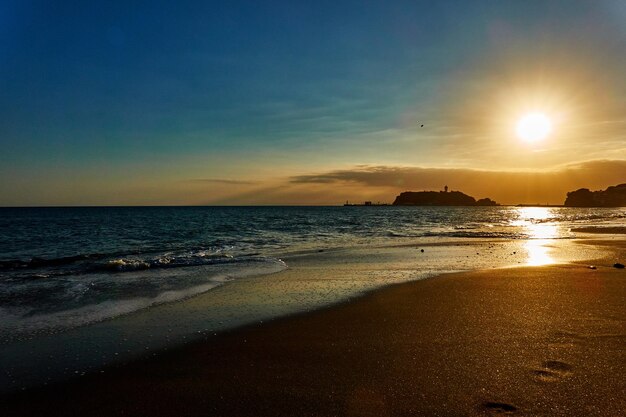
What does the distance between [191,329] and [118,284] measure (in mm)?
6934

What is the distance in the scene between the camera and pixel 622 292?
10.1m

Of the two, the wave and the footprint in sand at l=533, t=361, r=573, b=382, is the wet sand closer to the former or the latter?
the footprint in sand at l=533, t=361, r=573, b=382

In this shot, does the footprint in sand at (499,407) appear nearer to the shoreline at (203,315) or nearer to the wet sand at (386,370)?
the wet sand at (386,370)

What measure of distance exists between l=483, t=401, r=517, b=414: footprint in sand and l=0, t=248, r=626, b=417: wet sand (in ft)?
0.04

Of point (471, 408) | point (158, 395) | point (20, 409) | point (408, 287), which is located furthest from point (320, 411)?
point (408, 287)

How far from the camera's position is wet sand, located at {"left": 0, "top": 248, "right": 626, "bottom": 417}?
4.53m

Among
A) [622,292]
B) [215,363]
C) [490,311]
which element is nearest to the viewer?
[215,363]

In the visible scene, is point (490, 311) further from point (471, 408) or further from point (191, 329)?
point (191, 329)

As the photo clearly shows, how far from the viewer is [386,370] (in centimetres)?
547

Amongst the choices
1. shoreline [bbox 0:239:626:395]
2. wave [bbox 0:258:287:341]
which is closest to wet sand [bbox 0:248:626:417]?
shoreline [bbox 0:239:626:395]

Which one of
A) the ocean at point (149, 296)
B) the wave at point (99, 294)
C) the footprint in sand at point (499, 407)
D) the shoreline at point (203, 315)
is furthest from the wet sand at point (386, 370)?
the wave at point (99, 294)

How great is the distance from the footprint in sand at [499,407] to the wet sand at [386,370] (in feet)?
0.04

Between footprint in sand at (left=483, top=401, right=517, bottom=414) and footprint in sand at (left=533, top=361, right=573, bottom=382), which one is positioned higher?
footprint in sand at (left=533, top=361, right=573, bottom=382)

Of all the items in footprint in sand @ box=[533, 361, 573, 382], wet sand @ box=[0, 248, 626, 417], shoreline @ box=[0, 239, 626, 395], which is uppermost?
footprint in sand @ box=[533, 361, 573, 382]
